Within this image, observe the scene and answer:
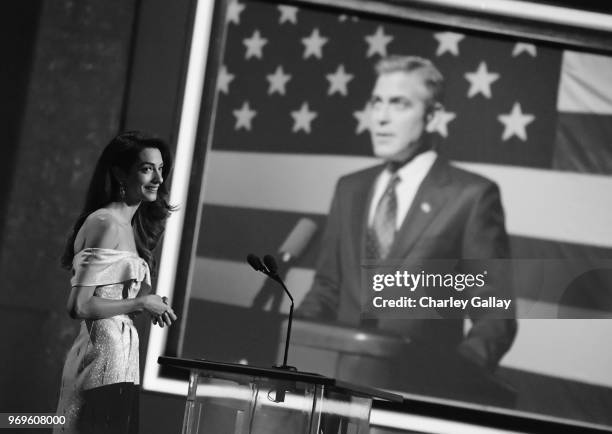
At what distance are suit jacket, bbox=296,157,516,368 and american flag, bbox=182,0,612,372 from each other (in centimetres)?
6

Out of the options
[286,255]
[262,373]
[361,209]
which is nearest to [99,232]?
[262,373]

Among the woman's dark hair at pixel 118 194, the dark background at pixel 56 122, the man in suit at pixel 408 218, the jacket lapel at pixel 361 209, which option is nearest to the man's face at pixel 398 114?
the man in suit at pixel 408 218

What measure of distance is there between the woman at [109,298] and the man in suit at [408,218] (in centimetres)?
169

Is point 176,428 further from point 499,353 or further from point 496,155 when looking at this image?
point 496,155

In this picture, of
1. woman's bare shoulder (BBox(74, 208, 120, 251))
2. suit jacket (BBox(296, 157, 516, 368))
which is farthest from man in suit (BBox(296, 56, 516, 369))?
woman's bare shoulder (BBox(74, 208, 120, 251))

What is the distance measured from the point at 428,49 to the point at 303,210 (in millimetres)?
1001

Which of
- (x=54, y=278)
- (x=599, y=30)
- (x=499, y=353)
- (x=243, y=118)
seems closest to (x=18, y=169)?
(x=54, y=278)

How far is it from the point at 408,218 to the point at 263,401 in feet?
6.69

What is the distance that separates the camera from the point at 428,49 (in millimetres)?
4289

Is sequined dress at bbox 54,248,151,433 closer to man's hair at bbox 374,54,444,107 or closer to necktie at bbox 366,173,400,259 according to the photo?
necktie at bbox 366,173,400,259

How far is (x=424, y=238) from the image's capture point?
165 inches

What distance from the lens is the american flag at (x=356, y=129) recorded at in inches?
163

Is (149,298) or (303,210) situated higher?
(303,210)

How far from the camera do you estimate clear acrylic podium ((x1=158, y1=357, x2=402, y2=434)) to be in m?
2.31
